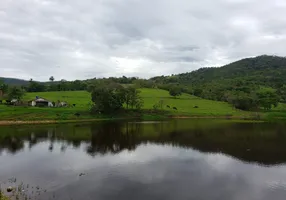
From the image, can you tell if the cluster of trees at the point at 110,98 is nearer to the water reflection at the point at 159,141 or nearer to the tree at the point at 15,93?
the water reflection at the point at 159,141

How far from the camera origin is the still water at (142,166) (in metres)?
24.8

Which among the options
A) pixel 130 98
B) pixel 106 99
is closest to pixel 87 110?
pixel 106 99

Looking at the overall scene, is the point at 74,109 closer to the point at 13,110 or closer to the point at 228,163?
the point at 13,110

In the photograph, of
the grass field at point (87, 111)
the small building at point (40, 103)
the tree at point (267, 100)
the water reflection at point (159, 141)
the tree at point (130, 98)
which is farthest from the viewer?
the tree at point (267, 100)

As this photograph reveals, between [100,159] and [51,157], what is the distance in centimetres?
741

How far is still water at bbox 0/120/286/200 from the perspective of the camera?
975 inches

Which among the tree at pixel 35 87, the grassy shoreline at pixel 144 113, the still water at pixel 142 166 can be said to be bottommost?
the still water at pixel 142 166

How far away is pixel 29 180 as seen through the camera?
1063 inches

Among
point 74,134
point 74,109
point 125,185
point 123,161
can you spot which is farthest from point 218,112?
point 125,185

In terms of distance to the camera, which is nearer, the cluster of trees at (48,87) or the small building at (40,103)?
the small building at (40,103)

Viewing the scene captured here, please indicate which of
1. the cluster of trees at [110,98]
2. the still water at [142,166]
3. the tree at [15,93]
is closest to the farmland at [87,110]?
the cluster of trees at [110,98]

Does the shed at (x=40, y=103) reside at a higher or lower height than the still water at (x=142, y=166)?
higher

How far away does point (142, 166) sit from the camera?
1310 inches

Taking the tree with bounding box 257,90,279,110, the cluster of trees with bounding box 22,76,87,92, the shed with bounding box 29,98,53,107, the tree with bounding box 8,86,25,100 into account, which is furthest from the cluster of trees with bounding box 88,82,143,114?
the cluster of trees with bounding box 22,76,87,92
